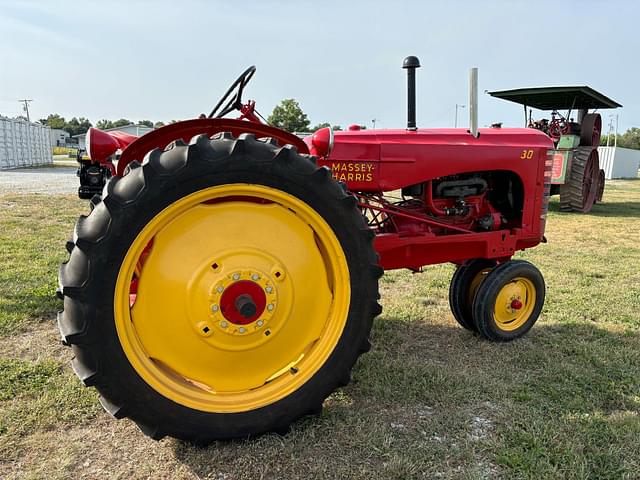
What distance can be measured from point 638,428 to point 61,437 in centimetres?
264

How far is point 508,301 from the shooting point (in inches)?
135

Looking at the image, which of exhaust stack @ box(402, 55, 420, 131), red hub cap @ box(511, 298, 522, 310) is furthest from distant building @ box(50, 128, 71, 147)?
red hub cap @ box(511, 298, 522, 310)

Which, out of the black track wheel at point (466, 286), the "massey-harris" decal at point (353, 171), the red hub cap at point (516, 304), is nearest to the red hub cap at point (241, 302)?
the "massey-harris" decal at point (353, 171)

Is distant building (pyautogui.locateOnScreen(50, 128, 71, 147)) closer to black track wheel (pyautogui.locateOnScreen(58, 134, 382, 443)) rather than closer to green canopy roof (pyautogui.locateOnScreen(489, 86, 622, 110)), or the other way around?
green canopy roof (pyautogui.locateOnScreen(489, 86, 622, 110))

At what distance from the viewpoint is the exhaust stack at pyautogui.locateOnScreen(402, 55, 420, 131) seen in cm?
321

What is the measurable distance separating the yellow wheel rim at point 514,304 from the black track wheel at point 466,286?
186 mm

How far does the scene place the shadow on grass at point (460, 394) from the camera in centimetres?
212

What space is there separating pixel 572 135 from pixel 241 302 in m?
10.6

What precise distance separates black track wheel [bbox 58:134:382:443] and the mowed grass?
0.66ft

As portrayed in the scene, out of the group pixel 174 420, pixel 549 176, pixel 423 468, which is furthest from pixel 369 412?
pixel 549 176

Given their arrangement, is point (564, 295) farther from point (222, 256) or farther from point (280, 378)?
point (222, 256)

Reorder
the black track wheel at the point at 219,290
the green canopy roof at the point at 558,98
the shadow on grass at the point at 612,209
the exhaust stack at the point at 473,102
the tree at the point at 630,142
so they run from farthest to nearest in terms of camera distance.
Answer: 1. the tree at the point at 630,142
2. the shadow on grass at the point at 612,209
3. the green canopy roof at the point at 558,98
4. the exhaust stack at the point at 473,102
5. the black track wheel at the point at 219,290

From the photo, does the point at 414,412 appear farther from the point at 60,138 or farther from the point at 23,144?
the point at 60,138

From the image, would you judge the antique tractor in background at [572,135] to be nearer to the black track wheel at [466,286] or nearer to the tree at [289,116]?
the black track wheel at [466,286]
